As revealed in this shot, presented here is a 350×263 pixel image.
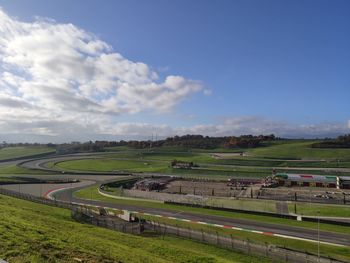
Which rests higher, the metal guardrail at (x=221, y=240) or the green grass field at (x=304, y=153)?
the green grass field at (x=304, y=153)

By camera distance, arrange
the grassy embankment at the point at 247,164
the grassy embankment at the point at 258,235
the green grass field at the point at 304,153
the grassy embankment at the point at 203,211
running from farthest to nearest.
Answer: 1. the green grass field at the point at 304,153
2. the grassy embankment at the point at 247,164
3. the grassy embankment at the point at 203,211
4. the grassy embankment at the point at 258,235

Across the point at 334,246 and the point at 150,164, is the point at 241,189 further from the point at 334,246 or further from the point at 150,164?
the point at 150,164

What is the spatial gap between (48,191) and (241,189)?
148 feet

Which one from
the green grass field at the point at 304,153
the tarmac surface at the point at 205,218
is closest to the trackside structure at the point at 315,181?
the tarmac surface at the point at 205,218

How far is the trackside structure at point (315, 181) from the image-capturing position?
77.4 metres

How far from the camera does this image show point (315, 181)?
79938 millimetres

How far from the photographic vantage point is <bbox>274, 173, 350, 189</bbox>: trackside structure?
254 feet

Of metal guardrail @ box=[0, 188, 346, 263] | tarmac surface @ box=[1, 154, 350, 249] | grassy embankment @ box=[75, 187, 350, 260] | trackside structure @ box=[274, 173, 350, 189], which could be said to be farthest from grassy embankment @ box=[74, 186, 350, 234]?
trackside structure @ box=[274, 173, 350, 189]

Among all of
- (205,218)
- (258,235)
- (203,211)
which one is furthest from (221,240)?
(203,211)

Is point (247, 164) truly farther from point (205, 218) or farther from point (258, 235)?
point (258, 235)

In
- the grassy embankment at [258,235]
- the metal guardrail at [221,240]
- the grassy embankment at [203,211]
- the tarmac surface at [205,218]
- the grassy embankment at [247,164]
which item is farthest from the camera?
the grassy embankment at [247,164]

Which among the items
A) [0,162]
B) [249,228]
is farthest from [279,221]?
[0,162]

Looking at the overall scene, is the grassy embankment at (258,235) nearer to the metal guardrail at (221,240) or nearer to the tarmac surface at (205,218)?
the tarmac surface at (205,218)

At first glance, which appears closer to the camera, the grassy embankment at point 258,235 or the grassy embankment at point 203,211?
the grassy embankment at point 258,235
